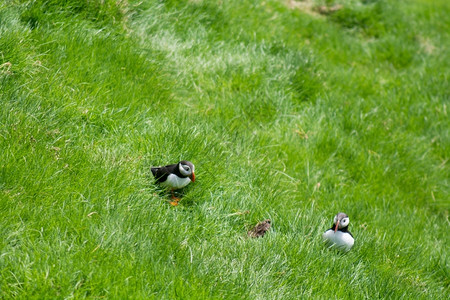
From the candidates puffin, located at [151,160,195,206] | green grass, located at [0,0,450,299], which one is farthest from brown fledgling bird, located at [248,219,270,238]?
puffin, located at [151,160,195,206]

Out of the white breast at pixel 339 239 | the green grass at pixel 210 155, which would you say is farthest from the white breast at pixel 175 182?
the white breast at pixel 339 239

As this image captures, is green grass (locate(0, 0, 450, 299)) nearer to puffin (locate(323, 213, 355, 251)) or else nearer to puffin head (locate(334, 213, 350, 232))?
puffin (locate(323, 213, 355, 251))

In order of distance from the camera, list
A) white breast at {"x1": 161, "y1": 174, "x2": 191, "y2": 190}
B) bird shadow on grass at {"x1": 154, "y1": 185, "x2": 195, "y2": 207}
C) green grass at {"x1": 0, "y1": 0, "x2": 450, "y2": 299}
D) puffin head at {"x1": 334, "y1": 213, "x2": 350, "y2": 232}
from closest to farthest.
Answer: green grass at {"x1": 0, "y1": 0, "x2": 450, "y2": 299} → white breast at {"x1": 161, "y1": 174, "x2": 191, "y2": 190} → bird shadow on grass at {"x1": 154, "y1": 185, "x2": 195, "y2": 207} → puffin head at {"x1": 334, "y1": 213, "x2": 350, "y2": 232}

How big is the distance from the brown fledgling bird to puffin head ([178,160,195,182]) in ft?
2.22

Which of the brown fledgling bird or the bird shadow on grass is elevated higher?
the bird shadow on grass

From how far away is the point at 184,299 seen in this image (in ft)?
11.8

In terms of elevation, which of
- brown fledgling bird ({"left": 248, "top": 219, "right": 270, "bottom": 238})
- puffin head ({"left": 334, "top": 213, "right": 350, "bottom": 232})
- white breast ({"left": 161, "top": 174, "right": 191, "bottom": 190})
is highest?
white breast ({"left": 161, "top": 174, "right": 191, "bottom": 190})

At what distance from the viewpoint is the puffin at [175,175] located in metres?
4.51

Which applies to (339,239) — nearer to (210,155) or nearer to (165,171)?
(210,155)

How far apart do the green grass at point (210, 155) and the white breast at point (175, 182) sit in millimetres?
147

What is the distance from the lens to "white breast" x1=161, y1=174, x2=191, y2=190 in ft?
14.7

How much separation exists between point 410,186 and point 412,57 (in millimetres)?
3291

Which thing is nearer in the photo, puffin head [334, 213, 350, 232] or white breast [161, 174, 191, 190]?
white breast [161, 174, 191, 190]

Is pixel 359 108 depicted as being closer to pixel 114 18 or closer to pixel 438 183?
pixel 438 183
